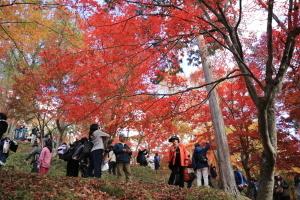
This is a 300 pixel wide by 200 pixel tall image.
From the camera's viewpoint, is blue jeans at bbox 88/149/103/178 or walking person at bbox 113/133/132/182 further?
walking person at bbox 113/133/132/182

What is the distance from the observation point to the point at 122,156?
38.8ft

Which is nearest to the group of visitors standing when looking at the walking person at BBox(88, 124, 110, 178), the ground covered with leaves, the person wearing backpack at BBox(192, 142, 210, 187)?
the walking person at BBox(88, 124, 110, 178)

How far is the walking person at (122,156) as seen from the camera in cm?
1161

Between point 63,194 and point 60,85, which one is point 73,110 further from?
point 63,194

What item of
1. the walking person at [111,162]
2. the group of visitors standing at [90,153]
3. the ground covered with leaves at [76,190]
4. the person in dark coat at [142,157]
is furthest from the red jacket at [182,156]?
the person in dark coat at [142,157]

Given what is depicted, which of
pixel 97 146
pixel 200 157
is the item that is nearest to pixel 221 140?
pixel 200 157

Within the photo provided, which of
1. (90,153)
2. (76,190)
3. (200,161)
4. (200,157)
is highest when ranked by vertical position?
(200,157)

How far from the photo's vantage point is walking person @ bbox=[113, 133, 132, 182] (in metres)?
11.6

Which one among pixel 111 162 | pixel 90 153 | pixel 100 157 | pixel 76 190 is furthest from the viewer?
pixel 111 162

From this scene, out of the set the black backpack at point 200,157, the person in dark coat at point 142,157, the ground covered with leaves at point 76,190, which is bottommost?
the ground covered with leaves at point 76,190

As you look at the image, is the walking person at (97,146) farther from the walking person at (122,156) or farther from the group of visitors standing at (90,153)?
the walking person at (122,156)

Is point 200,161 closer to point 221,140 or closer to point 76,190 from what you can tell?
point 221,140

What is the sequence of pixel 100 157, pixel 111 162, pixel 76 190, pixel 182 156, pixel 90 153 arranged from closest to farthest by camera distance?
1. pixel 76 190
2. pixel 100 157
3. pixel 90 153
4. pixel 182 156
5. pixel 111 162

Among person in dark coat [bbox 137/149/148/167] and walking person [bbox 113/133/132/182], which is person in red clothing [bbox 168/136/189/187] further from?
person in dark coat [bbox 137/149/148/167]
